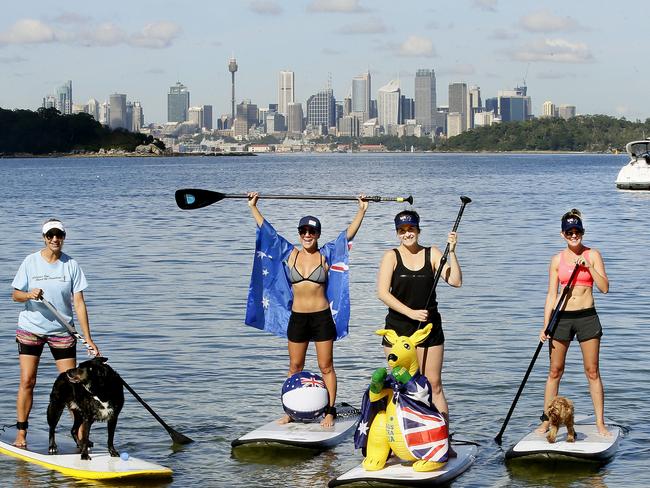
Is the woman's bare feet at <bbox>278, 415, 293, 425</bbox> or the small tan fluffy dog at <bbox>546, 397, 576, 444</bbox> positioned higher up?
the small tan fluffy dog at <bbox>546, 397, 576, 444</bbox>

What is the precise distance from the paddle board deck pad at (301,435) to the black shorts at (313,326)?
874 mm

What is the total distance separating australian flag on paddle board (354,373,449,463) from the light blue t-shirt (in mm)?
2755

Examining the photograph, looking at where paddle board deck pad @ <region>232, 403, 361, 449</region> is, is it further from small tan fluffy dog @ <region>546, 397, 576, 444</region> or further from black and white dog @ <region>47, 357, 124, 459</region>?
small tan fluffy dog @ <region>546, 397, 576, 444</region>

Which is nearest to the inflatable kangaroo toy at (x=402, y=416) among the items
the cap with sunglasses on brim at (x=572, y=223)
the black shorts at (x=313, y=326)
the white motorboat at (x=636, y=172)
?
the cap with sunglasses on brim at (x=572, y=223)

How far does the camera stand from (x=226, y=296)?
25281mm

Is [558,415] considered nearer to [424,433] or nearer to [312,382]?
[424,433]

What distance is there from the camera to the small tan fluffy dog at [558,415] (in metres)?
11.4

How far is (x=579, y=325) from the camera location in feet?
37.3

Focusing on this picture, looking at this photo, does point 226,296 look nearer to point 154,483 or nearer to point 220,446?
point 220,446

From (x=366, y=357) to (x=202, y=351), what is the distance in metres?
2.44

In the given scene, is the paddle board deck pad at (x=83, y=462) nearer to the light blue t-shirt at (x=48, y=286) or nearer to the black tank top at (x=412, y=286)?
the light blue t-shirt at (x=48, y=286)

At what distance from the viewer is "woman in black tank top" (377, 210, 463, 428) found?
11000 mm

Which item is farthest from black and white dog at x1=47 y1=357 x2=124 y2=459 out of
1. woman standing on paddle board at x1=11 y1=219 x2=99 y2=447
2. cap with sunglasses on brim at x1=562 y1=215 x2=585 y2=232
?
cap with sunglasses on brim at x1=562 y1=215 x2=585 y2=232

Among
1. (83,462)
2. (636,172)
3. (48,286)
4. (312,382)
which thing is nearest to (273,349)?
(312,382)
